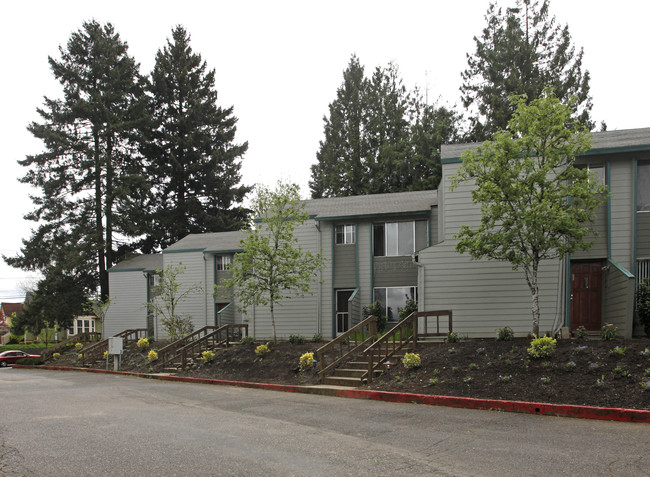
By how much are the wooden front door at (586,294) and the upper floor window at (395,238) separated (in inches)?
268

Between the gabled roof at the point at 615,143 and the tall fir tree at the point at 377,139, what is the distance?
1937 cm

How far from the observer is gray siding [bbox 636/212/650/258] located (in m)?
14.3

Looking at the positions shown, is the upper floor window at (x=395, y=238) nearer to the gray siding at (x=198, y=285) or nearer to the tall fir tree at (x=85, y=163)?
the gray siding at (x=198, y=285)

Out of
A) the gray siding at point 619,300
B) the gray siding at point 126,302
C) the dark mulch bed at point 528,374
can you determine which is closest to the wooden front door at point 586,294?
the gray siding at point 619,300

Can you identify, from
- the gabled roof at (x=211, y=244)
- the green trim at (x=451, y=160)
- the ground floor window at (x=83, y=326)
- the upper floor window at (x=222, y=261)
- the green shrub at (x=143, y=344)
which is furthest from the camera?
the ground floor window at (x=83, y=326)

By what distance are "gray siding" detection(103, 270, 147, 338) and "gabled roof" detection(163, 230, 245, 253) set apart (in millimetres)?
5180

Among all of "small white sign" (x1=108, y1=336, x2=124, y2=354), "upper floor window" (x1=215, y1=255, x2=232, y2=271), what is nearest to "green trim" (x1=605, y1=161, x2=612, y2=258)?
"upper floor window" (x1=215, y1=255, x2=232, y2=271)

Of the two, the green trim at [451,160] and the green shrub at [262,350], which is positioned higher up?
the green trim at [451,160]

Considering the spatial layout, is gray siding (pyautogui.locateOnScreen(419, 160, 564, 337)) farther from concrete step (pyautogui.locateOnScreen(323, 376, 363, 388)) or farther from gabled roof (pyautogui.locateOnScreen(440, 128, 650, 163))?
concrete step (pyautogui.locateOnScreen(323, 376, 363, 388))

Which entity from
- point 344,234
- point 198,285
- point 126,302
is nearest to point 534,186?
point 344,234

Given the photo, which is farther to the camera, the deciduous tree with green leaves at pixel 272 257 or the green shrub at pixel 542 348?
the deciduous tree with green leaves at pixel 272 257

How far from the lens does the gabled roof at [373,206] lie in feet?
68.7

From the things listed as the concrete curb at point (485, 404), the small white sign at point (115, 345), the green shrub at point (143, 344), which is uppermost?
the concrete curb at point (485, 404)

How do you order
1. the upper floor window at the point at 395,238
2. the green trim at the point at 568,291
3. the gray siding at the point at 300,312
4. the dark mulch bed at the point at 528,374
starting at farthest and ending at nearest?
the gray siding at the point at 300,312 → the upper floor window at the point at 395,238 → the green trim at the point at 568,291 → the dark mulch bed at the point at 528,374
